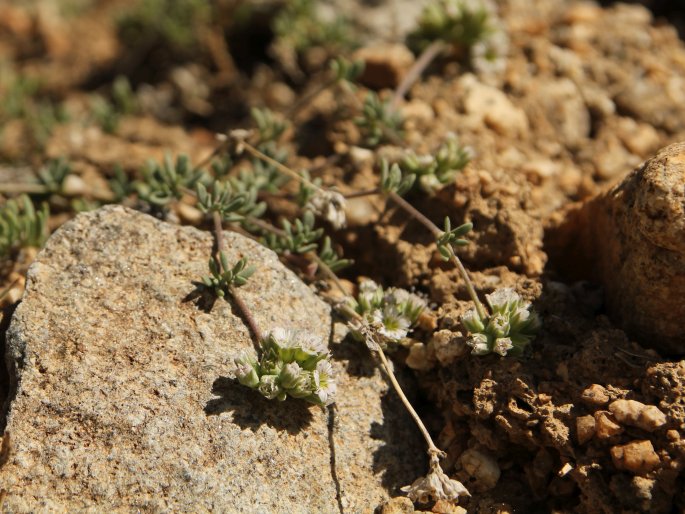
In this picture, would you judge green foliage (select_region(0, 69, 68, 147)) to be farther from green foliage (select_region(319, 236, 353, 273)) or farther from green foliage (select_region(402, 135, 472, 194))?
green foliage (select_region(402, 135, 472, 194))

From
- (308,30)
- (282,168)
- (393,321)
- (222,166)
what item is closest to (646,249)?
(393,321)

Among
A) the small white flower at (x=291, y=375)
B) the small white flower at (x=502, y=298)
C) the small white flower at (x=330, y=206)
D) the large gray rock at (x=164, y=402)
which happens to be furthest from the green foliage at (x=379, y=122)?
the small white flower at (x=291, y=375)

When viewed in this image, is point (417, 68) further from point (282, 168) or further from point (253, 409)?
point (253, 409)

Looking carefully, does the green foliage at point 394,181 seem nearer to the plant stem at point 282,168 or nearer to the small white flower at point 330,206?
the small white flower at point 330,206

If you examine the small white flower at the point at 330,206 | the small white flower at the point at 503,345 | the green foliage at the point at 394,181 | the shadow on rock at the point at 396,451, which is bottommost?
the shadow on rock at the point at 396,451

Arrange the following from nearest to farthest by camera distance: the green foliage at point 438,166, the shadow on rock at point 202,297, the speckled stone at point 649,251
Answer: the speckled stone at point 649,251, the shadow on rock at point 202,297, the green foliage at point 438,166

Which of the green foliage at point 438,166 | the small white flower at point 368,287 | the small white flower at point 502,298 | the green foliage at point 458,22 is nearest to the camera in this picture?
the small white flower at point 502,298
